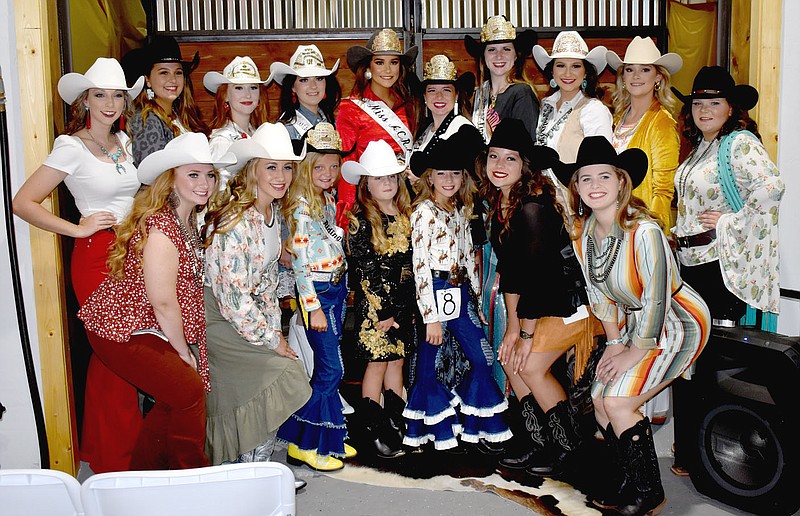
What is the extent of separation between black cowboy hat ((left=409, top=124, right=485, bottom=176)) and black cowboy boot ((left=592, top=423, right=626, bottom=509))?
131cm

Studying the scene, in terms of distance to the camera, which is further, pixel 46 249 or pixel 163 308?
pixel 46 249

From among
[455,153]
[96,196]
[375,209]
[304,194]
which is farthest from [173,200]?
[455,153]

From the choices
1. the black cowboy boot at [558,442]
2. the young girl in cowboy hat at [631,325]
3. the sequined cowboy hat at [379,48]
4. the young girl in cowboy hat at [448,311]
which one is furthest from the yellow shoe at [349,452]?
the sequined cowboy hat at [379,48]

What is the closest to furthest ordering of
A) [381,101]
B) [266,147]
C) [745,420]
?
[745,420] < [266,147] < [381,101]

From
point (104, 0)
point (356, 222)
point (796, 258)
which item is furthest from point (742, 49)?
point (104, 0)

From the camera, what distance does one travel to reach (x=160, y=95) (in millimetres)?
3982

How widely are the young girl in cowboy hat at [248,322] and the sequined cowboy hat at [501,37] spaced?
1.28 metres

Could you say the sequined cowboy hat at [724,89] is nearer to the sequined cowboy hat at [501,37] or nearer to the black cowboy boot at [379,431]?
the sequined cowboy hat at [501,37]

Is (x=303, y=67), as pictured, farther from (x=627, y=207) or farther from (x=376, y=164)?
(x=627, y=207)

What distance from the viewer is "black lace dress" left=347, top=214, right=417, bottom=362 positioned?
3.72 m

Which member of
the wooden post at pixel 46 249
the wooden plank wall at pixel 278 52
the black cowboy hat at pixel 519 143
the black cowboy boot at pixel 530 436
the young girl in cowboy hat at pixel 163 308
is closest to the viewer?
the young girl in cowboy hat at pixel 163 308

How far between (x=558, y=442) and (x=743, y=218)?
125 centimetres

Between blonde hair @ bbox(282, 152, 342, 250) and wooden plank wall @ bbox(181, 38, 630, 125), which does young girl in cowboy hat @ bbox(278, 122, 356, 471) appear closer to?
blonde hair @ bbox(282, 152, 342, 250)

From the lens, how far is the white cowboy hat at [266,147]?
11.4 feet
